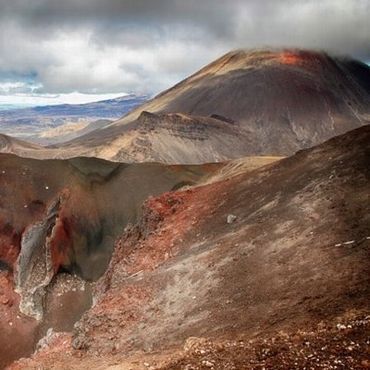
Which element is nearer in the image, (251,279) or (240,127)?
(251,279)

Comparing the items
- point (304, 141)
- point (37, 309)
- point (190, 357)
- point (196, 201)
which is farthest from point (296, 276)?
point (304, 141)

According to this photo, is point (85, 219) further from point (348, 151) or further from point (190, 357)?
point (190, 357)

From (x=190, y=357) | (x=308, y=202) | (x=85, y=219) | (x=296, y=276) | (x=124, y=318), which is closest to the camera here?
(x=190, y=357)

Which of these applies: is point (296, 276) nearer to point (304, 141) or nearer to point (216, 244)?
point (216, 244)

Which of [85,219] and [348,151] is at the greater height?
[348,151]

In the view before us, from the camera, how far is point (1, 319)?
39938 mm

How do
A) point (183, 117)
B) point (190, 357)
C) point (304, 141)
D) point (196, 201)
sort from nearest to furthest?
point (190, 357), point (196, 201), point (183, 117), point (304, 141)

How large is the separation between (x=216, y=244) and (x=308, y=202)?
5334 mm

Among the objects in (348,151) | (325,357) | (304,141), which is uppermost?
(348,151)

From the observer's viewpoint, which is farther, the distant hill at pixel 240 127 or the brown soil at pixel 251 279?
the distant hill at pixel 240 127

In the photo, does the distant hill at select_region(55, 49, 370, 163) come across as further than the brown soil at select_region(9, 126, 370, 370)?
Yes

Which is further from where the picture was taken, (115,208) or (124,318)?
(115,208)

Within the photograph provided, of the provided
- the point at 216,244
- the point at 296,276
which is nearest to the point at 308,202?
the point at 216,244

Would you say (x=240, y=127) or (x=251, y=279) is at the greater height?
(x=251, y=279)
